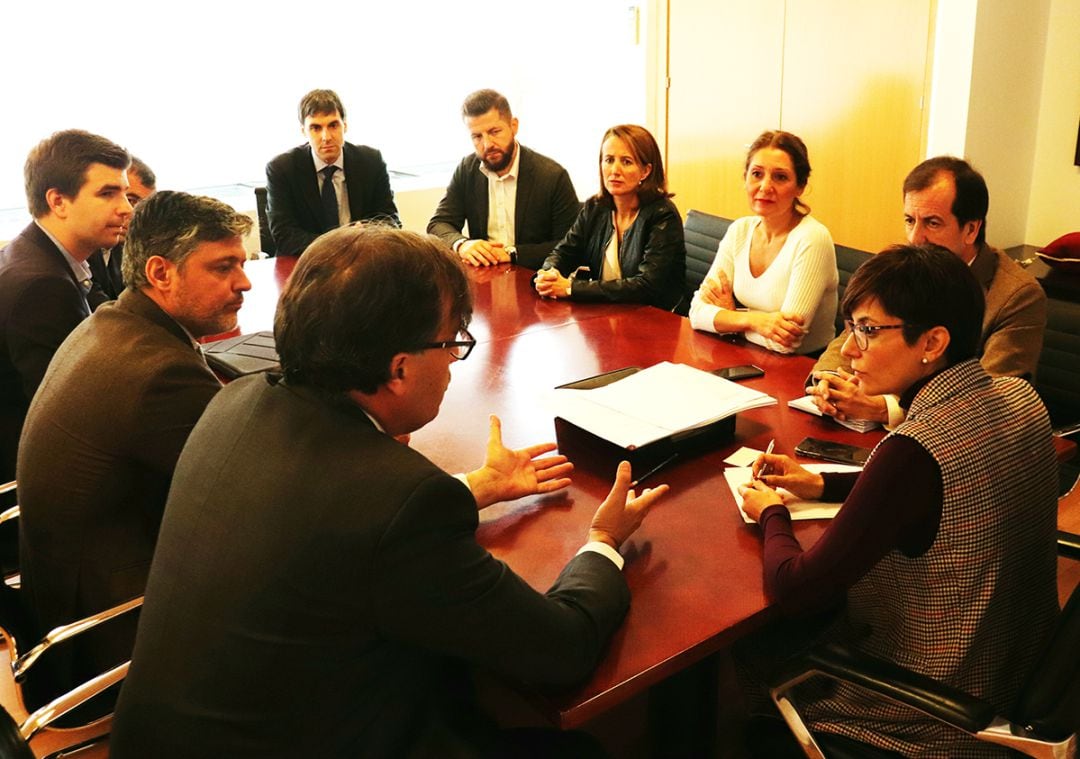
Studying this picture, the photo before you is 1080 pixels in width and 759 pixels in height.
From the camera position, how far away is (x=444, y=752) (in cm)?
→ 137

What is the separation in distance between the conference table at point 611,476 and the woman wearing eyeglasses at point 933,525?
112mm

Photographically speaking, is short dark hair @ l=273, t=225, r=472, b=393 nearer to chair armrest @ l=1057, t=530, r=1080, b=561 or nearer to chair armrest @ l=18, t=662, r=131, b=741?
Result: chair armrest @ l=18, t=662, r=131, b=741

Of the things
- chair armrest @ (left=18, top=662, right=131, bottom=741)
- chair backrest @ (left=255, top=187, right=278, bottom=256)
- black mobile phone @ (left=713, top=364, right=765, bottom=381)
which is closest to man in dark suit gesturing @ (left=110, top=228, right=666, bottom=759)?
chair armrest @ (left=18, top=662, right=131, bottom=741)

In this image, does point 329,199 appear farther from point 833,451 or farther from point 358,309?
point 358,309

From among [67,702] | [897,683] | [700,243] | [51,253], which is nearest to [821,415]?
[897,683]

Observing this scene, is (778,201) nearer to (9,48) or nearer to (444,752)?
(444,752)

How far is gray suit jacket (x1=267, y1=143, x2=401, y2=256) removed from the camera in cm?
446

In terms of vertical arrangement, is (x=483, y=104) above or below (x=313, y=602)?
above

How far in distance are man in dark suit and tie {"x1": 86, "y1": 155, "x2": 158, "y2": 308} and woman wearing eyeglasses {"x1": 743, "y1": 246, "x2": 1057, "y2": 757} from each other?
2.67 metres

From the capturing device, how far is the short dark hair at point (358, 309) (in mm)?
1338

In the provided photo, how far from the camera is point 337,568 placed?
48.0 inches

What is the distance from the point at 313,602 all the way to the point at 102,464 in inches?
31.3

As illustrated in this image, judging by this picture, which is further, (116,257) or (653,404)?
(116,257)

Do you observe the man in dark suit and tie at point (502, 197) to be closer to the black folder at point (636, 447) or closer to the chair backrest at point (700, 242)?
the chair backrest at point (700, 242)
